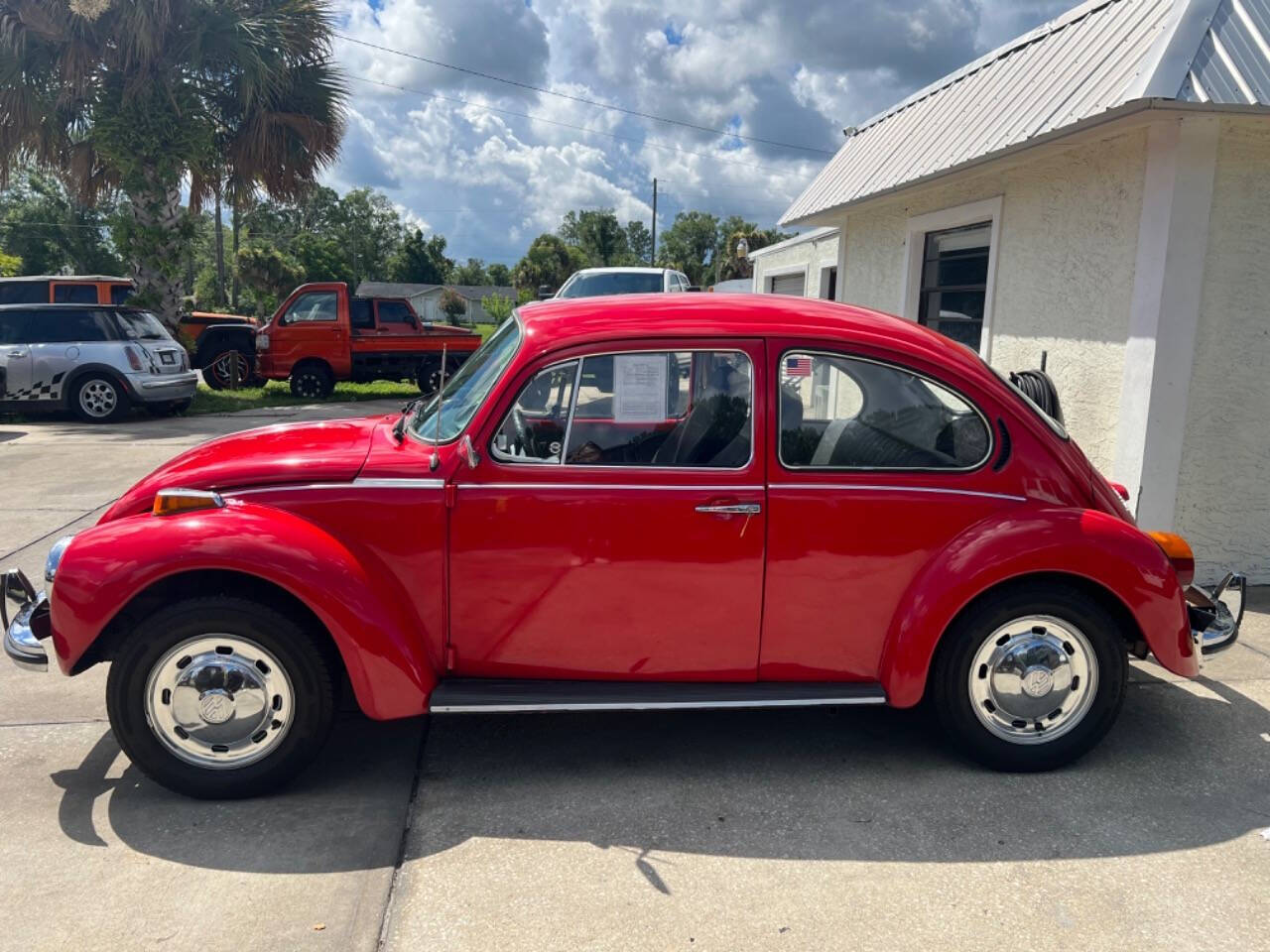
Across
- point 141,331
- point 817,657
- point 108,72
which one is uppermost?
point 108,72

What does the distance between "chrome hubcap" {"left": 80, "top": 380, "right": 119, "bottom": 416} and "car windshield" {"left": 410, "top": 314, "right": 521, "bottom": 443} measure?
11038 mm

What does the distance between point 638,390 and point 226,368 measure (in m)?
16.1

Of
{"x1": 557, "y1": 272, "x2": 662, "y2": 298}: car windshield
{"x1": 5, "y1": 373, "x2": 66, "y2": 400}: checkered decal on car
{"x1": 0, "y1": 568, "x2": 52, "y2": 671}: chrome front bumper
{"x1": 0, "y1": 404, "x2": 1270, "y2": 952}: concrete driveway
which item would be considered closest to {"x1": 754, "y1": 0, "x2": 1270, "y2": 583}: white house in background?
{"x1": 0, "y1": 404, "x2": 1270, "y2": 952}: concrete driveway

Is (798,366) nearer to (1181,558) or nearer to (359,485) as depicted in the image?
(359,485)

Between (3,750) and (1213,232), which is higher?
(1213,232)

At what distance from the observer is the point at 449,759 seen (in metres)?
3.58

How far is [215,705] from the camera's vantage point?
124 inches

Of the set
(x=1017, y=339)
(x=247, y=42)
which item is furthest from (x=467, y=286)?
(x=1017, y=339)

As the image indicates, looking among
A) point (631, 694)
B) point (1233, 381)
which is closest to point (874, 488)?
point (631, 694)

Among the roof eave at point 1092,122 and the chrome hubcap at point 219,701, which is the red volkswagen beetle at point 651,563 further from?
the roof eave at point 1092,122

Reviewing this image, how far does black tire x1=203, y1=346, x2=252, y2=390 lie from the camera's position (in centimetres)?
1705

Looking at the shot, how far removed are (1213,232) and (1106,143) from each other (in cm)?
89

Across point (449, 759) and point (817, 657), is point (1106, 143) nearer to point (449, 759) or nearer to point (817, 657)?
point (817, 657)

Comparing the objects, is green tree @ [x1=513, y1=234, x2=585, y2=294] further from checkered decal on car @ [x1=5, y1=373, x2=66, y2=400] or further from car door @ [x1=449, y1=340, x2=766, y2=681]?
car door @ [x1=449, y1=340, x2=766, y2=681]
